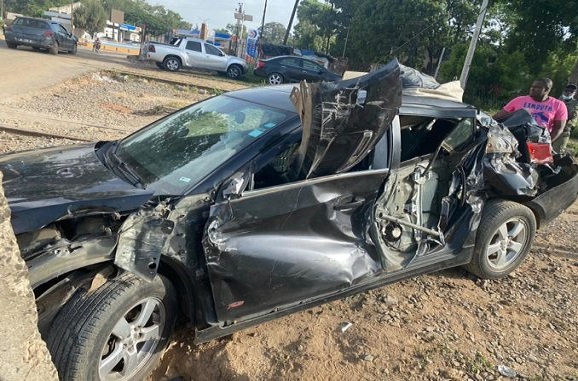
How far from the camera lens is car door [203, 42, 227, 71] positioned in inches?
872

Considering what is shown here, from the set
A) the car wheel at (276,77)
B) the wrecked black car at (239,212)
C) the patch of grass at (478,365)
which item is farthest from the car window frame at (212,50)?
the patch of grass at (478,365)

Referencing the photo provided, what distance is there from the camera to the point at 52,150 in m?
3.51

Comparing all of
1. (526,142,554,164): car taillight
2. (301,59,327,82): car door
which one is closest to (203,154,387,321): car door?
(526,142,554,164): car taillight

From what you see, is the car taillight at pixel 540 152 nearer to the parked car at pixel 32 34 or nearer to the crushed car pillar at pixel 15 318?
the crushed car pillar at pixel 15 318

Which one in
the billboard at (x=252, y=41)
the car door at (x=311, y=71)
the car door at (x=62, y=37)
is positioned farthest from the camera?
the billboard at (x=252, y=41)

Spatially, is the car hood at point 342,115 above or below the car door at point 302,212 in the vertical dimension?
above

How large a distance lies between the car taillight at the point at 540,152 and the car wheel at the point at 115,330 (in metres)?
3.78

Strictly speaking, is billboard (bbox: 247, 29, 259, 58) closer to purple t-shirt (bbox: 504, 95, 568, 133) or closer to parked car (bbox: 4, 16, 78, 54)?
parked car (bbox: 4, 16, 78, 54)

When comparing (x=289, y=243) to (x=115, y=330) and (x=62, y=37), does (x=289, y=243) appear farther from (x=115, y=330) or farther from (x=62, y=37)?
(x=62, y=37)

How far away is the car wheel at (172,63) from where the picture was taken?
21.8 meters

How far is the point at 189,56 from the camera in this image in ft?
→ 71.7

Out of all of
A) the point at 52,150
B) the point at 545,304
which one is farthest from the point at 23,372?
the point at 545,304

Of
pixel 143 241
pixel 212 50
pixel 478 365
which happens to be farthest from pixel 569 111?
pixel 212 50

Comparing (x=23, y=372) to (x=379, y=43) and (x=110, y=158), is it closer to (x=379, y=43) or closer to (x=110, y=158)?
(x=110, y=158)
